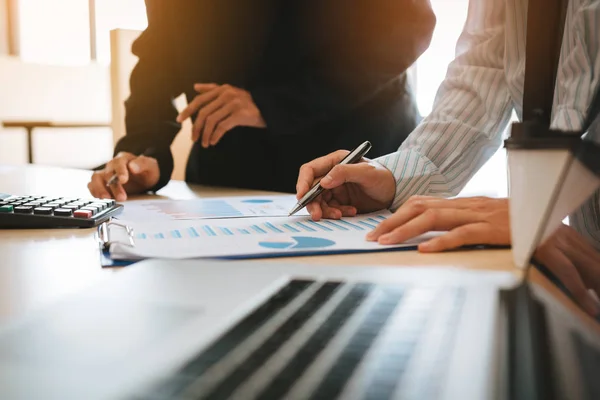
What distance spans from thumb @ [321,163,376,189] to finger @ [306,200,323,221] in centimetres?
3

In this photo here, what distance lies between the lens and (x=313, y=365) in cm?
24

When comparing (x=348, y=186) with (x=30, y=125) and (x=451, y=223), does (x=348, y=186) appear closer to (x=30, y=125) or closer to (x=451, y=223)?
(x=451, y=223)

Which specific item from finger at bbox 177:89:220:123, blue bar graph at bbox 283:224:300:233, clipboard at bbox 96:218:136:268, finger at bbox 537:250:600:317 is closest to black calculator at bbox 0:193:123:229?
clipboard at bbox 96:218:136:268

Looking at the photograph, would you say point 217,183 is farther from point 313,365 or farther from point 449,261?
point 313,365

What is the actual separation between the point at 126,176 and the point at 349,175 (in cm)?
46

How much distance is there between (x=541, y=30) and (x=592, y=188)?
1.09 feet

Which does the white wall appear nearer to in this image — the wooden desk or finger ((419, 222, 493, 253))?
the wooden desk

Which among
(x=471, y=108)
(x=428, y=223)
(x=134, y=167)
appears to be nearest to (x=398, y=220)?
(x=428, y=223)

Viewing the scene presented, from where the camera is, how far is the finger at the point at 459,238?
518 millimetres

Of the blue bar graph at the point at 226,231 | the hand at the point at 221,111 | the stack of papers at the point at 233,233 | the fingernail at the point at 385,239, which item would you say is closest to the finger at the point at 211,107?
the hand at the point at 221,111

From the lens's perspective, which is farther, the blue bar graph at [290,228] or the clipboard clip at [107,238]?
the blue bar graph at [290,228]

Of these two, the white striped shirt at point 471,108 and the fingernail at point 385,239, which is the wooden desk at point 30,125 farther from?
the fingernail at point 385,239

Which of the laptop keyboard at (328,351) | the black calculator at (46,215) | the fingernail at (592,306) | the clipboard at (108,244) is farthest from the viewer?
the black calculator at (46,215)

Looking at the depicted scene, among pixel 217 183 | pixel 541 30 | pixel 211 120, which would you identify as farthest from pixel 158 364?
pixel 217 183
